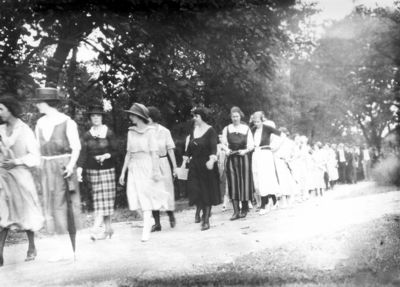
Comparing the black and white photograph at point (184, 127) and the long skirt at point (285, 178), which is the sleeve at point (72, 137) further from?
the long skirt at point (285, 178)

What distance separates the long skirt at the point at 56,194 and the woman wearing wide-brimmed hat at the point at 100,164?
107 centimetres

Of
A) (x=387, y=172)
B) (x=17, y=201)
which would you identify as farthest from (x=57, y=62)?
(x=387, y=172)

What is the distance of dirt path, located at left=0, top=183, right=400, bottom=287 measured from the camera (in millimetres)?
5105

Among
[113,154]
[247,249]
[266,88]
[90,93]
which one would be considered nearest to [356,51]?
[266,88]

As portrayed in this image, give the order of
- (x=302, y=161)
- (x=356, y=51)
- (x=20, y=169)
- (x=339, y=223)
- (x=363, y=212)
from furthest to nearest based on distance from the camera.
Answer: (x=302, y=161), (x=363, y=212), (x=339, y=223), (x=20, y=169), (x=356, y=51)

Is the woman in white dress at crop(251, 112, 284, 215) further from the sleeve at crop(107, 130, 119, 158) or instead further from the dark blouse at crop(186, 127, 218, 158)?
the sleeve at crop(107, 130, 119, 158)

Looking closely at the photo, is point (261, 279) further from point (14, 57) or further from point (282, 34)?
point (14, 57)

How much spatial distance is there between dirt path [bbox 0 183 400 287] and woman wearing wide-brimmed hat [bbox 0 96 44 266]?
0.40 meters

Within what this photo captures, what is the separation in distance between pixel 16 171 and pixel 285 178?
19.4ft

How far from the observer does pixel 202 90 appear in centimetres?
780

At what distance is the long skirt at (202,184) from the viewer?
7.91 m

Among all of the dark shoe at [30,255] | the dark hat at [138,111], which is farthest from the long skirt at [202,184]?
the dark shoe at [30,255]

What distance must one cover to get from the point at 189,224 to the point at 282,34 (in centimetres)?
345

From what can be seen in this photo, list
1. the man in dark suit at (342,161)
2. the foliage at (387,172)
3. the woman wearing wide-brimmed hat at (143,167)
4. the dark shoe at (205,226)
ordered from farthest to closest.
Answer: the man in dark suit at (342,161)
the foliage at (387,172)
the dark shoe at (205,226)
the woman wearing wide-brimmed hat at (143,167)
